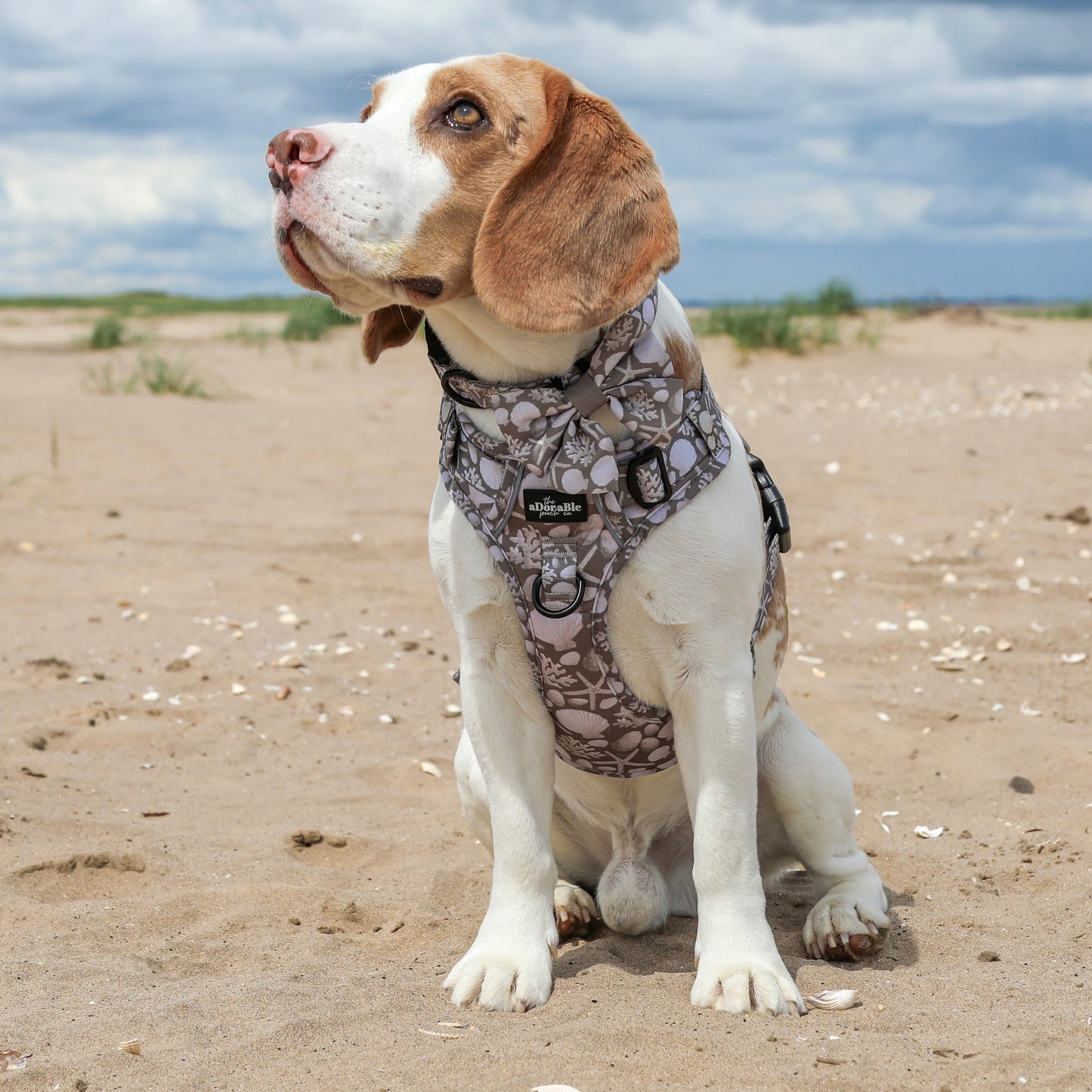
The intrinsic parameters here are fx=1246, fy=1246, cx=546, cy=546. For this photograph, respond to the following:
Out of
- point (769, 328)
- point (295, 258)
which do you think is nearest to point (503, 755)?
point (295, 258)

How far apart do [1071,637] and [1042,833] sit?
202 cm

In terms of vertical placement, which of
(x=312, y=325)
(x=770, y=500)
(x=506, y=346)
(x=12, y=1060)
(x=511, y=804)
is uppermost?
(x=506, y=346)

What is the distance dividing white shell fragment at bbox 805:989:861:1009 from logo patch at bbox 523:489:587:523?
1122 millimetres

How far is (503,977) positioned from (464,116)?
1815 millimetres

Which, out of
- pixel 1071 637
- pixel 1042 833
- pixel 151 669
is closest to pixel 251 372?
pixel 151 669

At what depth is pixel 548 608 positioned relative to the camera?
2.61m

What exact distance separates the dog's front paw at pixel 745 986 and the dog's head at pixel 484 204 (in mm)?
1367

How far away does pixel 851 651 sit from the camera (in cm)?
559

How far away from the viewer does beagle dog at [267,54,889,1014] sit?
2.47 meters

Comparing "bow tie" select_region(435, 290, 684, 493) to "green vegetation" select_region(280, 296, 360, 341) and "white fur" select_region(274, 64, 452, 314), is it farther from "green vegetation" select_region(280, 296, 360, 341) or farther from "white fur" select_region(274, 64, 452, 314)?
"green vegetation" select_region(280, 296, 360, 341)

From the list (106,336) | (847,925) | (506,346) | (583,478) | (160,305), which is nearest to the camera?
(583,478)

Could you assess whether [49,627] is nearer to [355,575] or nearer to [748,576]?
[355,575]

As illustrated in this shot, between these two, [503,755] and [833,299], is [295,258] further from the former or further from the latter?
[833,299]

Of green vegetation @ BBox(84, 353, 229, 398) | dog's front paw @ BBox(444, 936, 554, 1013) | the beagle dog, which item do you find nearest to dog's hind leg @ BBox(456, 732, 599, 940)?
the beagle dog
